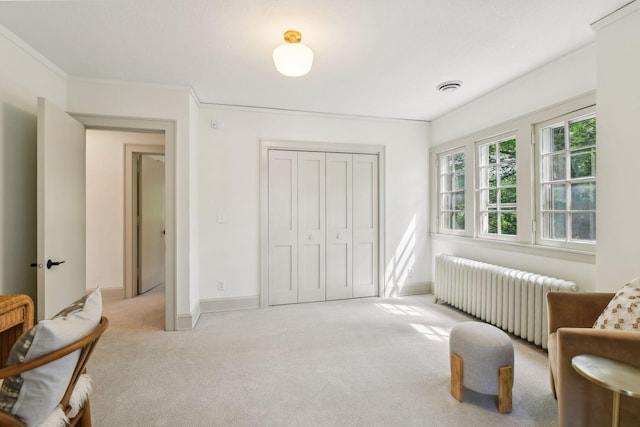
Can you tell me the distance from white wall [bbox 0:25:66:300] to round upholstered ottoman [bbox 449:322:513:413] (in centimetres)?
319

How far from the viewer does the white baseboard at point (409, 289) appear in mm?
4328

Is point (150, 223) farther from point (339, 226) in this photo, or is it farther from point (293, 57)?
point (293, 57)

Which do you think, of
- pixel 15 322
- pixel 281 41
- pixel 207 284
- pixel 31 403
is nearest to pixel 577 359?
pixel 31 403

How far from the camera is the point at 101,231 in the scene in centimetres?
440

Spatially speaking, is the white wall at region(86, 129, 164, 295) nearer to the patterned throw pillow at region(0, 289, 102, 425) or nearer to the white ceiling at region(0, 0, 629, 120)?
the white ceiling at region(0, 0, 629, 120)

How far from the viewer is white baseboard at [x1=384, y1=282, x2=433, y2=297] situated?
4.33 m

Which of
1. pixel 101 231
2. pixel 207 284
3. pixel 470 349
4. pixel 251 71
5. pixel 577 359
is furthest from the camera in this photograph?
pixel 101 231

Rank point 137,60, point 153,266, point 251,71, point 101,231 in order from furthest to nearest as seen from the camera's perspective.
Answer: point 153,266, point 101,231, point 251,71, point 137,60

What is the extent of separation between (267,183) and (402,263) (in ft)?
7.30

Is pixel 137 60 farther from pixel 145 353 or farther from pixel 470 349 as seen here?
pixel 470 349

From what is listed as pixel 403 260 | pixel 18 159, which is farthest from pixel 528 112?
pixel 18 159

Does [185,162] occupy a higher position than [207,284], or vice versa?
[185,162]

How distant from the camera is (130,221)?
4.44 metres

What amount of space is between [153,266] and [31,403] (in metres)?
4.37
